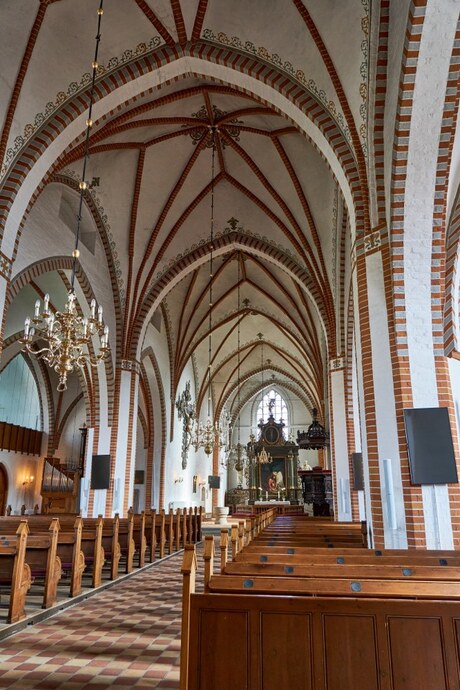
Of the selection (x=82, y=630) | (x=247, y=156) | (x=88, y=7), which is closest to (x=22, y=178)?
(x=88, y=7)

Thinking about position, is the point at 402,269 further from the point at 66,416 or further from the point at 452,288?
the point at 66,416

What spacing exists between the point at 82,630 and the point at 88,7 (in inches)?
396

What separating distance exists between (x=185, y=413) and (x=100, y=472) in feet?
34.8

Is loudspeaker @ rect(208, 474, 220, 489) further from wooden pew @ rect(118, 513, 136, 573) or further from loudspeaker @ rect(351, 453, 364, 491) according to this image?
wooden pew @ rect(118, 513, 136, 573)

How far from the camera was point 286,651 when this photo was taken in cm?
271

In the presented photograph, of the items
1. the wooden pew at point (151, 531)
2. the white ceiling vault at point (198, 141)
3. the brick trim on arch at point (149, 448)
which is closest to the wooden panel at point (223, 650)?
the white ceiling vault at point (198, 141)

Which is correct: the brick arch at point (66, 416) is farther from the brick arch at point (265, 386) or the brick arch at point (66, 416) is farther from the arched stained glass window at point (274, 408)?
the arched stained glass window at point (274, 408)

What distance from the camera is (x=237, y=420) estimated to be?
3584 cm

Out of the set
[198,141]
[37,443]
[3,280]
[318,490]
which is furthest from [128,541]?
[37,443]

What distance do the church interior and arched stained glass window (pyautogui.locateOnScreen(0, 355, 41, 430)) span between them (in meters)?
4.29

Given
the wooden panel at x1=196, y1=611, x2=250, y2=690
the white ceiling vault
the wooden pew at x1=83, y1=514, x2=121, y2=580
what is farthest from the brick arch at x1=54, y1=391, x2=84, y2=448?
the wooden panel at x1=196, y1=611, x2=250, y2=690

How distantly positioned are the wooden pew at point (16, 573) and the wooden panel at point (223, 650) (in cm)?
397

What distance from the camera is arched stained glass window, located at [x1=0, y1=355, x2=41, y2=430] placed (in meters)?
22.8

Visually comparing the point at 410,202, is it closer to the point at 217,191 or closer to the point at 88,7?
the point at 88,7
